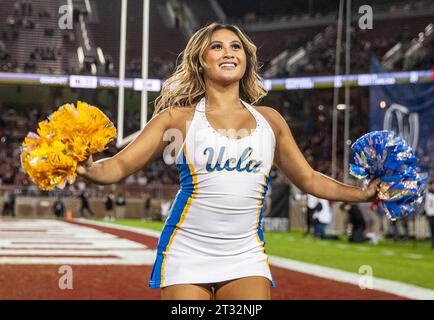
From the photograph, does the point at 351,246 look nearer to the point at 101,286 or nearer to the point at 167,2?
the point at 101,286

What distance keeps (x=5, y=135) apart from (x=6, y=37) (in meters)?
4.44

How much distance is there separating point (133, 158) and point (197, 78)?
36 cm

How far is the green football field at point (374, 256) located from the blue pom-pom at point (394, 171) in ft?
15.2

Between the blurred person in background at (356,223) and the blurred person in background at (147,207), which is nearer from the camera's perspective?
the blurred person in background at (356,223)

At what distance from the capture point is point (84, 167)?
6.81ft

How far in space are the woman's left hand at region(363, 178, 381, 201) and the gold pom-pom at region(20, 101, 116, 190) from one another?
835mm

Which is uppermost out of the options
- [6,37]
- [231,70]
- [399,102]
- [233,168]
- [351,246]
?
[6,37]

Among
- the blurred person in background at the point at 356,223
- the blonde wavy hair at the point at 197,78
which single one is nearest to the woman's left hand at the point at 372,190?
the blonde wavy hair at the point at 197,78

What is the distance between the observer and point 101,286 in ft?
20.7

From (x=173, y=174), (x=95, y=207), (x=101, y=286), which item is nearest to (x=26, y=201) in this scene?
(x=95, y=207)

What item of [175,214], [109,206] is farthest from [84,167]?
[109,206]

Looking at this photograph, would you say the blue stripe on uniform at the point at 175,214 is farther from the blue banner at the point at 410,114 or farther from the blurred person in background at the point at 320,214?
the blue banner at the point at 410,114

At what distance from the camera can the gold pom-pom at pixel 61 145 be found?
2016 millimetres

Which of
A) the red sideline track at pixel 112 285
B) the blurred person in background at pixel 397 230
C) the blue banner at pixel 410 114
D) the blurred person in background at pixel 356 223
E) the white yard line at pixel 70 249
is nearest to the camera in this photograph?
the red sideline track at pixel 112 285
